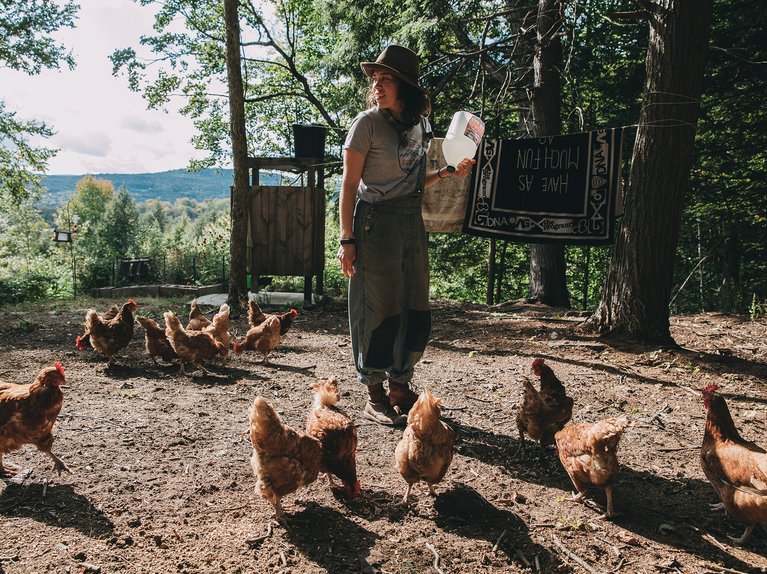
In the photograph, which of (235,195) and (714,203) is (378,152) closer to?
(235,195)

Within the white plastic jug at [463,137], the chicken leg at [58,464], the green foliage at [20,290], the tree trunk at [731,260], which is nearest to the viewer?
the chicken leg at [58,464]

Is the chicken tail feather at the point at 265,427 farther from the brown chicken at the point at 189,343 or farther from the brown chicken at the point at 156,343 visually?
the brown chicken at the point at 156,343

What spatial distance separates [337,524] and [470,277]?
17.0 meters

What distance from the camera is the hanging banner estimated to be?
255 inches

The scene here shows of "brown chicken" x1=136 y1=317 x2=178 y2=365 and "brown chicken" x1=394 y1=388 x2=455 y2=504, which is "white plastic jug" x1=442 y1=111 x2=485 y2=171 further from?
"brown chicken" x1=136 y1=317 x2=178 y2=365

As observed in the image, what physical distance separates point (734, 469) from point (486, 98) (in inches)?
288

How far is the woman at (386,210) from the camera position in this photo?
338 centimetres

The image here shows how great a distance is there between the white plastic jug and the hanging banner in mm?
3479

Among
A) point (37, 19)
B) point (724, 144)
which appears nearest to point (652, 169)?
point (724, 144)

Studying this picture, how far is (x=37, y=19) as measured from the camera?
53.4 feet

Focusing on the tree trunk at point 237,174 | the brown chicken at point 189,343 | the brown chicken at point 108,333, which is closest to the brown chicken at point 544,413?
the brown chicken at point 189,343

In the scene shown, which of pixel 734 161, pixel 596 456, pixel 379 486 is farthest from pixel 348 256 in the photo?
pixel 734 161

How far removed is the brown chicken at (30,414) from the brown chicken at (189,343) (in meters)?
2.15

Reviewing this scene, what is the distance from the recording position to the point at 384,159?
341 centimetres
